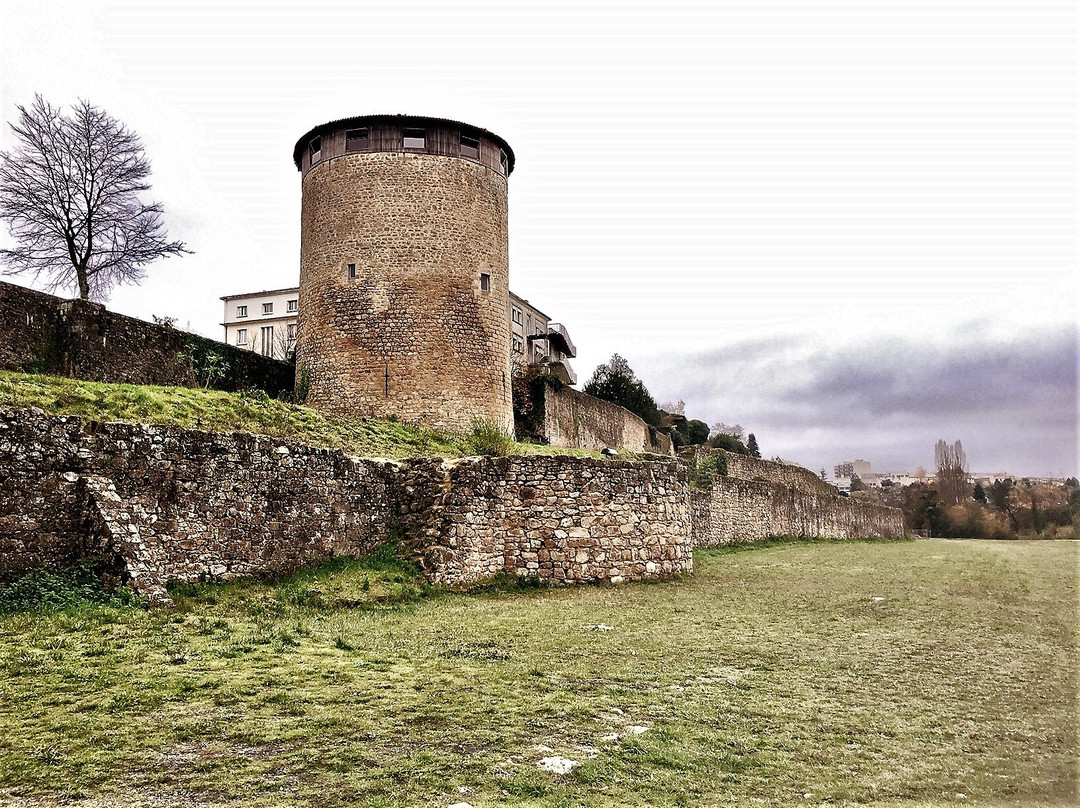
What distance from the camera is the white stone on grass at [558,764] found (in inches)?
171

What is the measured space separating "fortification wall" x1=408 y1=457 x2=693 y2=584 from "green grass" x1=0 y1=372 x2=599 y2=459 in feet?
7.66

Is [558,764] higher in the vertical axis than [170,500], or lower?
lower

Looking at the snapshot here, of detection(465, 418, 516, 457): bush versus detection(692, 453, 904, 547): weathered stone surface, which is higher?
detection(465, 418, 516, 457): bush

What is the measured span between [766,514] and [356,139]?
744 inches

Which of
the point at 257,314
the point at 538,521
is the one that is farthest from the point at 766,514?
the point at 257,314

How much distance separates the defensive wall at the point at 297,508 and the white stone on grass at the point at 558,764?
19.1 ft

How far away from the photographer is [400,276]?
19.8m

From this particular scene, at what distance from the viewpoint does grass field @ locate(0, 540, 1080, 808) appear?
4.16 m

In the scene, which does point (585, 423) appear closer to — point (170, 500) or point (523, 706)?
point (170, 500)

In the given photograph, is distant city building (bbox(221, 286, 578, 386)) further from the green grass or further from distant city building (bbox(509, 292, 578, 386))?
the green grass

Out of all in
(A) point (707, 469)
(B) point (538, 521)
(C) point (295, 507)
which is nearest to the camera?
(C) point (295, 507)

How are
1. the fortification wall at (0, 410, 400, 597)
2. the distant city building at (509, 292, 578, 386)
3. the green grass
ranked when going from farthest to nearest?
the distant city building at (509, 292, 578, 386)
the green grass
the fortification wall at (0, 410, 400, 597)

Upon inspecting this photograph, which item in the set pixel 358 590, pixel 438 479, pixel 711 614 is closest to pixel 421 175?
pixel 438 479

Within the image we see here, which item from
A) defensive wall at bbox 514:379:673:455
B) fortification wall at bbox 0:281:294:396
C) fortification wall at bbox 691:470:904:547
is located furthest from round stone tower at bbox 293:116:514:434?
fortification wall at bbox 691:470:904:547
